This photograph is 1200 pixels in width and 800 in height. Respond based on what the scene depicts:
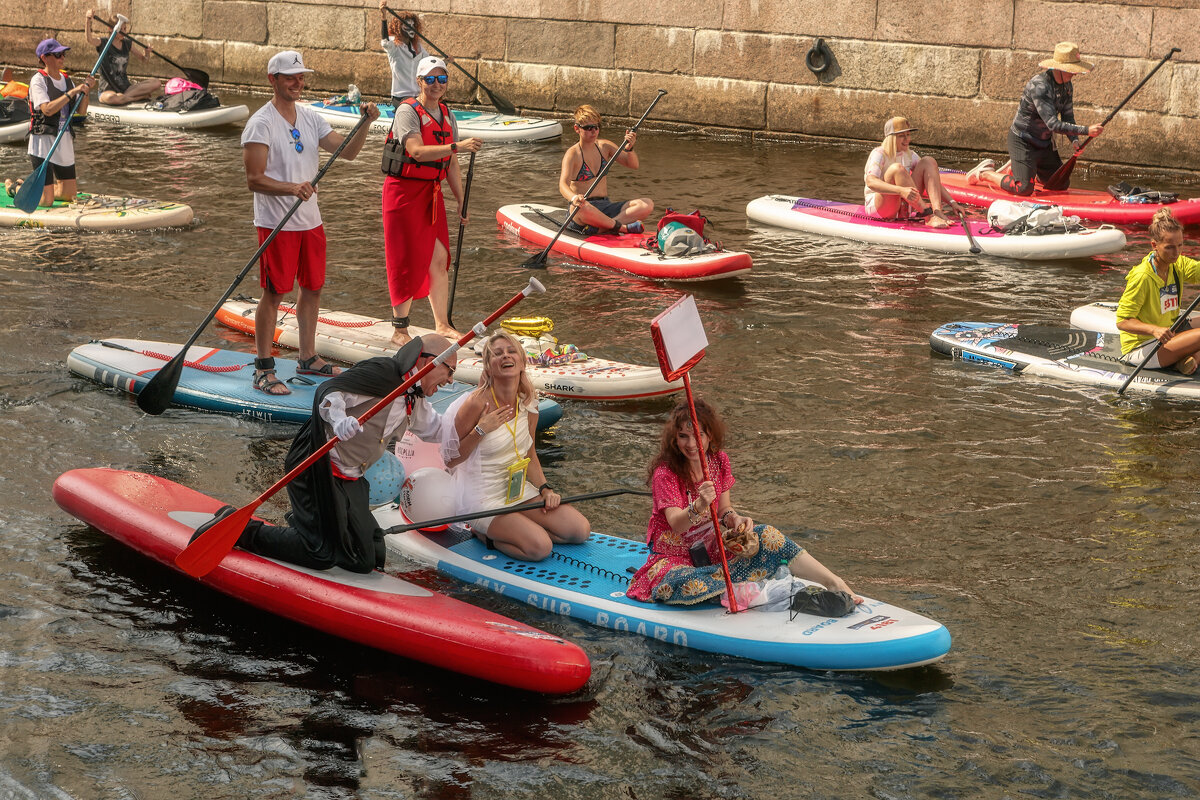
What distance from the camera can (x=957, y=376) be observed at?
8.19m

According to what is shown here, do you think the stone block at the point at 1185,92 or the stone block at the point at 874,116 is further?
the stone block at the point at 874,116

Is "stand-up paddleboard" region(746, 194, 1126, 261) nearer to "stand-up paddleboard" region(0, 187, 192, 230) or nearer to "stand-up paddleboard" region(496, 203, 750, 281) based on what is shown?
"stand-up paddleboard" region(496, 203, 750, 281)

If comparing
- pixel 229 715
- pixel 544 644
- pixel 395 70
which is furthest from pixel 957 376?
pixel 395 70

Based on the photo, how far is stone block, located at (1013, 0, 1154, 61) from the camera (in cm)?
1401

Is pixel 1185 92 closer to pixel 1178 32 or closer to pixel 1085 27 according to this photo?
pixel 1178 32

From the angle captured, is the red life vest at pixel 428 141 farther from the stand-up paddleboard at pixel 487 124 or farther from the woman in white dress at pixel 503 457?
the stand-up paddleboard at pixel 487 124

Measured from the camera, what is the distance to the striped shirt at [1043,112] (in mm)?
12266

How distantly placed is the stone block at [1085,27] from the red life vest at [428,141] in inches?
349

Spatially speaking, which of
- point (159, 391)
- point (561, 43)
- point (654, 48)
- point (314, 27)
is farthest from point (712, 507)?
point (314, 27)

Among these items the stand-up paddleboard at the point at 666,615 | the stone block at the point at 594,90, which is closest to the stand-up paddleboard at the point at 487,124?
the stone block at the point at 594,90

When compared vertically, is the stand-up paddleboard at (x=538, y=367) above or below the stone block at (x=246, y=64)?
below

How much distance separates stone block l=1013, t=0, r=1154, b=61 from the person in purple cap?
381 inches

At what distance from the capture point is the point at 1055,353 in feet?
27.1

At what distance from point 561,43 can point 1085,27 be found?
246 inches
